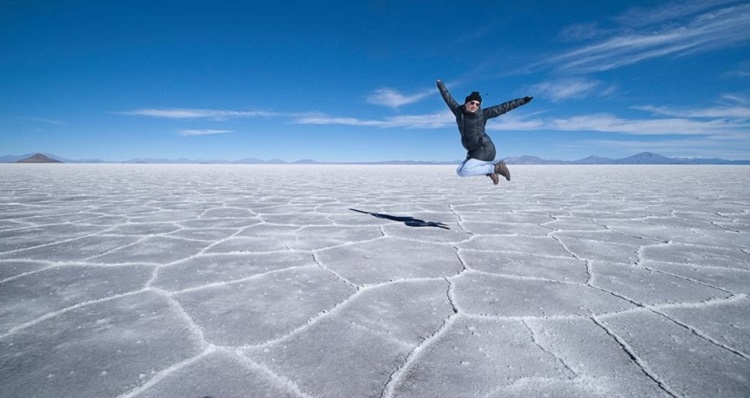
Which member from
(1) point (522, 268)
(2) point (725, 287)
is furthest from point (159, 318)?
(2) point (725, 287)

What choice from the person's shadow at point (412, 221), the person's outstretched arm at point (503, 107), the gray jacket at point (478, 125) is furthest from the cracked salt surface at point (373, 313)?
the person's outstretched arm at point (503, 107)

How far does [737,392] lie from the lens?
1.01m

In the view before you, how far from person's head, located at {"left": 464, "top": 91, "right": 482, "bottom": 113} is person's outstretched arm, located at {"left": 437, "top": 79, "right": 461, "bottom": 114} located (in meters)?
0.14

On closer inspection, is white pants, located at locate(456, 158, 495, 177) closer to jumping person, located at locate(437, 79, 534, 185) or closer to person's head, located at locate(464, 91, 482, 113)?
jumping person, located at locate(437, 79, 534, 185)

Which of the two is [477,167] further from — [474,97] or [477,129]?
[474,97]

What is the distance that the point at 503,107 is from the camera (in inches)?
114

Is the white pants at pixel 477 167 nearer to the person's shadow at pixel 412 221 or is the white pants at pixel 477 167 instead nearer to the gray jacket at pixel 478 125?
the gray jacket at pixel 478 125

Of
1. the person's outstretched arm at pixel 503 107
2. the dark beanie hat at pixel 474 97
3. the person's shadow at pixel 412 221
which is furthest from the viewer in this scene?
the person's shadow at pixel 412 221

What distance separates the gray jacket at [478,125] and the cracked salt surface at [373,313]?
706 millimetres

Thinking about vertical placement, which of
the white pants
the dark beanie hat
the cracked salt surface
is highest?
the dark beanie hat

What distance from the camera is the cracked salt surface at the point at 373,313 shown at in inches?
41.8

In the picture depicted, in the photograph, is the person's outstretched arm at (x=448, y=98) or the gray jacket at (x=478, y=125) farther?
the person's outstretched arm at (x=448, y=98)

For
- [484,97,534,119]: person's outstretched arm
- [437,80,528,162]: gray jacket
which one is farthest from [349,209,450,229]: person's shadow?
[484,97,534,119]: person's outstretched arm

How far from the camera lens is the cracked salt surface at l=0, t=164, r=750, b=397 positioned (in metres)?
1.06
